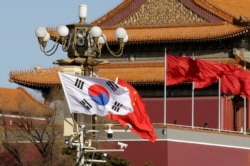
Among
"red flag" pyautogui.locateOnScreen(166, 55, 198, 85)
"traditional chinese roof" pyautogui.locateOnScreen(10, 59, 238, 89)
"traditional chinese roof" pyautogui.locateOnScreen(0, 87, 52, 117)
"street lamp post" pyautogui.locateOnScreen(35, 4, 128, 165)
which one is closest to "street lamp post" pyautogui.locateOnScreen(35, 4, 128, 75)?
"street lamp post" pyautogui.locateOnScreen(35, 4, 128, 165)

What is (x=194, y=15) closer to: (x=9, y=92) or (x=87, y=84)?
(x=9, y=92)

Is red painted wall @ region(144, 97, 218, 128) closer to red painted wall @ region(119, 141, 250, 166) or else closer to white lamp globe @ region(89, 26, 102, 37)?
red painted wall @ region(119, 141, 250, 166)

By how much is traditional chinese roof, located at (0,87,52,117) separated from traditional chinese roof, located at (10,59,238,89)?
0.89 metres

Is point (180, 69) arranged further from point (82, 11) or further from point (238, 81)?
point (82, 11)

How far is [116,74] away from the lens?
46.0 meters

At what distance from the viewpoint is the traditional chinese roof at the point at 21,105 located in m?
42.4

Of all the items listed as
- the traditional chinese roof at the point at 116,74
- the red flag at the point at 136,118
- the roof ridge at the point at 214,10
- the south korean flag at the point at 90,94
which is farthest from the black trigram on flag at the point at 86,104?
the roof ridge at the point at 214,10

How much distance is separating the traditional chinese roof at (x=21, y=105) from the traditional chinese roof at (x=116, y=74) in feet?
2.92

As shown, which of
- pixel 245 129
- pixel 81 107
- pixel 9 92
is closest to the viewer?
pixel 81 107

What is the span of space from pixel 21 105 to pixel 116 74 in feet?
13.7

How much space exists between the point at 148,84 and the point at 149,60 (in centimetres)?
265

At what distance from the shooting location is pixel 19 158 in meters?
39.4

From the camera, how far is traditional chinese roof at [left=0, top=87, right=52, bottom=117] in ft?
139

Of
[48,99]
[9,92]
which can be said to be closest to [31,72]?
[48,99]
